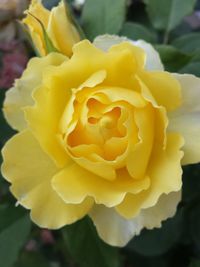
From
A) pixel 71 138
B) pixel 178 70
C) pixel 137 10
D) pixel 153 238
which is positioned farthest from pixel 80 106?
pixel 137 10

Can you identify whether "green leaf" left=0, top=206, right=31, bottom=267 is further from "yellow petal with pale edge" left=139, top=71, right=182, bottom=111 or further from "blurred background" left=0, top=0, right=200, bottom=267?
"yellow petal with pale edge" left=139, top=71, right=182, bottom=111

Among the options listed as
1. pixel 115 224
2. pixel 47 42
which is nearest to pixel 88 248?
pixel 115 224

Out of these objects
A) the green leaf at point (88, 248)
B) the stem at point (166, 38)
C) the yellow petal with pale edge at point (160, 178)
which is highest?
the yellow petal with pale edge at point (160, 178)

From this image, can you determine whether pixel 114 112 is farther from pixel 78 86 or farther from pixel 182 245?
pixel 182 245

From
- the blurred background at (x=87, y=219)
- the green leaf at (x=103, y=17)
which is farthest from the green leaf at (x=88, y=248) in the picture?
the green leaf at (x=103, y=17)

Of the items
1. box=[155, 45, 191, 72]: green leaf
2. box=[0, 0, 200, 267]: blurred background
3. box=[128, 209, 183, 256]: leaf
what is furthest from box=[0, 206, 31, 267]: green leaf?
box=[155, 45, 191, 72]: green leaf

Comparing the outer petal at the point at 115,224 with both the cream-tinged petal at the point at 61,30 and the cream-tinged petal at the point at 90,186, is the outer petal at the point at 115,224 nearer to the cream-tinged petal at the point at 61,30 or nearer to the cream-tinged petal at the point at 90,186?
the cream-tinged petal at the point at 90,186
